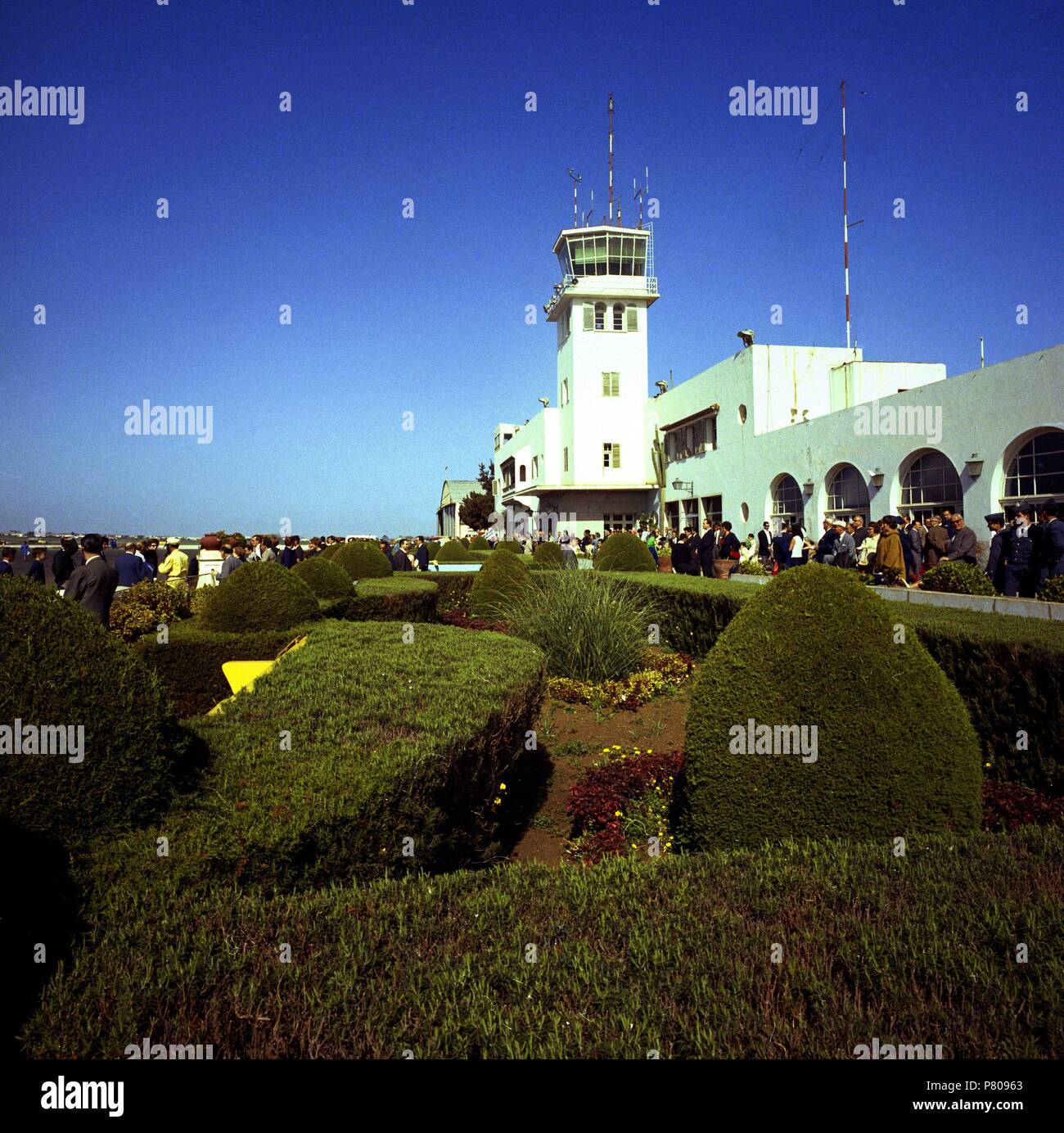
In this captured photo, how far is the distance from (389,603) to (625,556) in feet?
26.6

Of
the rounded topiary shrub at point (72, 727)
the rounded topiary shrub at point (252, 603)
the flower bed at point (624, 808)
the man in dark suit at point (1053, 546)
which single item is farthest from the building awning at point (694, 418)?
the rounded topiary shrub at point (72, 727)

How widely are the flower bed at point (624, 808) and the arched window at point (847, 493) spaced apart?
1977cm

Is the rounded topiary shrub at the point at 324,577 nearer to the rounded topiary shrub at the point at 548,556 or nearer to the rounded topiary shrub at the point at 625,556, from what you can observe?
the rounded topiary shrub at the point at 625,556

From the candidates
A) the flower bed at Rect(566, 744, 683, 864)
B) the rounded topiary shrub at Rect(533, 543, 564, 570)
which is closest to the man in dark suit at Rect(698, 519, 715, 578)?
the rounded topiary shrub at Rect(533, 543, 564, 570)

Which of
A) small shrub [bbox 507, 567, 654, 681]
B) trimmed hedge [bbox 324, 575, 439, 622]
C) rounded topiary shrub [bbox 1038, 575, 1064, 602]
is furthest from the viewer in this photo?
trimmed hedge [bbox 324, 575, 439, 622]

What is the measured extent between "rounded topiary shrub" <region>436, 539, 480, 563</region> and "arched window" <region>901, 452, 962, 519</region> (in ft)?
51.3

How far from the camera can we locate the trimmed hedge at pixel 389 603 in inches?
486

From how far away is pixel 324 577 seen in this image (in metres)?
12.3

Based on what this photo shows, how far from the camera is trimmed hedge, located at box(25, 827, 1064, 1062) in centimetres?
205

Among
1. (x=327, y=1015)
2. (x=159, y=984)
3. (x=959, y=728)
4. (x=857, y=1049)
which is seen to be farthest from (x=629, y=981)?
(x=959, y=728)

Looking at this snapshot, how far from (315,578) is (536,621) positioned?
4071mm

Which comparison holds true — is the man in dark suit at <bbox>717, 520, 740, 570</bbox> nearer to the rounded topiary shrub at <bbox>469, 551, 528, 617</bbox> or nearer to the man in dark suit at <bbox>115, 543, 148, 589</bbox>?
the rounded topiary shrub at <bbox>469, 551, 528, 617</bbox>

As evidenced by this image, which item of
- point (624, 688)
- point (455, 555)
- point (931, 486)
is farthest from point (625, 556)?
point (455, 555)
